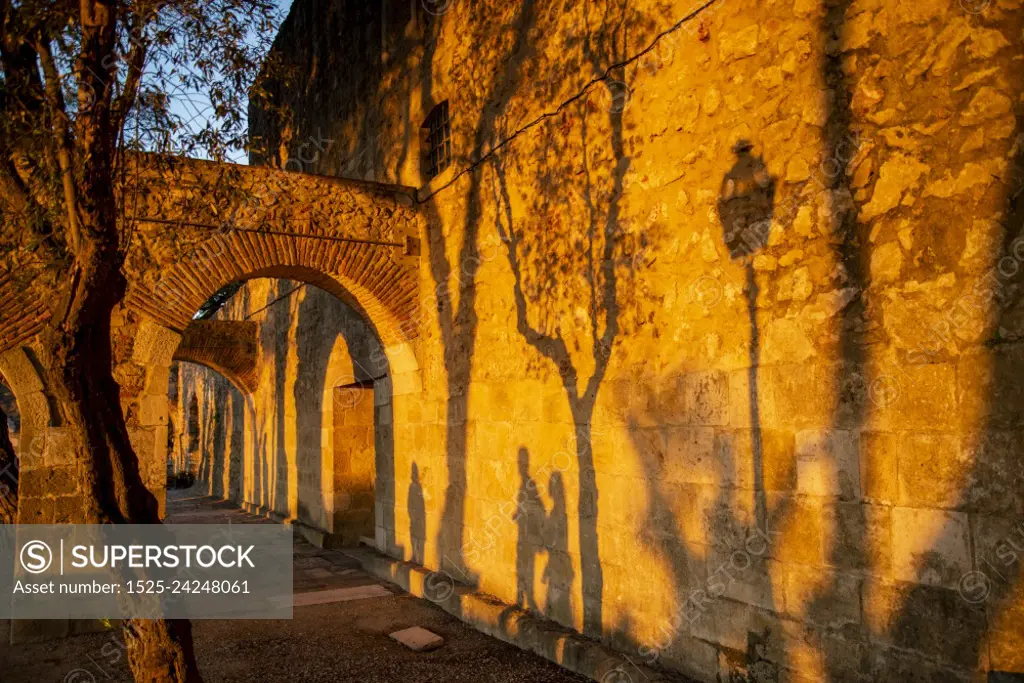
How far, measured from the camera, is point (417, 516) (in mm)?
6973

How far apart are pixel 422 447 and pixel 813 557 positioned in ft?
14.0

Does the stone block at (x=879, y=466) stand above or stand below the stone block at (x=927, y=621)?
above

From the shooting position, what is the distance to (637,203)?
428cm

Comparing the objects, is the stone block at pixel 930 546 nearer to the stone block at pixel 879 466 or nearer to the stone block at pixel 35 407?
the stone block at pixel 879 466

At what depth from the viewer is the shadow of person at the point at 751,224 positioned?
3.46 meters

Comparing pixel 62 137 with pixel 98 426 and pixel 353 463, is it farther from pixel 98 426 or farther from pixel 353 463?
pixel 353 463

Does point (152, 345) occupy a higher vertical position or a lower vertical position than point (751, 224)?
lower

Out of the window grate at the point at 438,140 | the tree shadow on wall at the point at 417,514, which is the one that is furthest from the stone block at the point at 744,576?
the window grate at the point at 438,140

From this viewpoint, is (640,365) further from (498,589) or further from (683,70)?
(498,589)

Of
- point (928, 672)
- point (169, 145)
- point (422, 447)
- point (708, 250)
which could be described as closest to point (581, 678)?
point (928, 672)

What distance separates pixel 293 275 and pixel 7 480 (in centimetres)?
278
